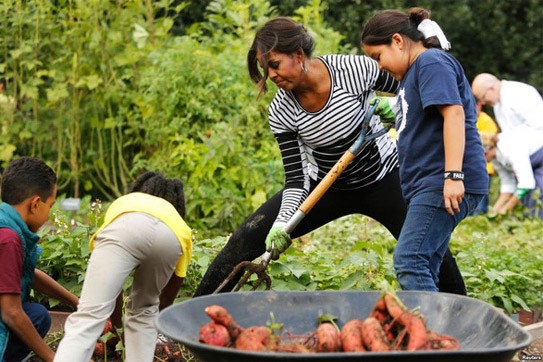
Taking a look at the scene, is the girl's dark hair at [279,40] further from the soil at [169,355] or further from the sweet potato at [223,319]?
the sweet potato at [223,319]

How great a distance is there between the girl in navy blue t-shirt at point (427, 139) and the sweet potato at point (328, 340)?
38.7 inches

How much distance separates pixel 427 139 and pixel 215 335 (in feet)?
4.74

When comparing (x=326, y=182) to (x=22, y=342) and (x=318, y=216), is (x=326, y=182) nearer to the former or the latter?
(x=318, y=216)

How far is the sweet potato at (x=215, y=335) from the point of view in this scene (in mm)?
2777

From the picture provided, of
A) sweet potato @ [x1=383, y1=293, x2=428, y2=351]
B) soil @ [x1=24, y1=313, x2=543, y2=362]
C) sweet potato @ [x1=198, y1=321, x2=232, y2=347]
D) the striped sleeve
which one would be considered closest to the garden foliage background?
soil @ [x1=24, y1=313, x2=543, y2=362]

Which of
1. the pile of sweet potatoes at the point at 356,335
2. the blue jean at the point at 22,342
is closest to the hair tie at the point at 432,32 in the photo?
the pile of sweet potatoes at the point at 356,335

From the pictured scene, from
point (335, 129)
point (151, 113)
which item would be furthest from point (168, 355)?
point (151, 113)

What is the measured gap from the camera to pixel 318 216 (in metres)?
4.56

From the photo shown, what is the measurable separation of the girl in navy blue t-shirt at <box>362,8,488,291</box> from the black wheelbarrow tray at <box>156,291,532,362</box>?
639 millimetres

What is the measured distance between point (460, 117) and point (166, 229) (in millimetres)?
1195

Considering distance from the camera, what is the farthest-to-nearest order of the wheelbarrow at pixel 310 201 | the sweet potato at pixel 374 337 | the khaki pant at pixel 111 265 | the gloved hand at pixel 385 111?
1. the gloved hand at pixel 385 111
2. the wheelbarrow at pixel 310 201
3. the khaki pant at pixel 111 265
4. the sweet potato at pixel 374 337

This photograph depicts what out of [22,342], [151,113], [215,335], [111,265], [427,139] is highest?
[427,139]

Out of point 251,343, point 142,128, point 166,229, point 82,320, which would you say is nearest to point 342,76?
point 166,229

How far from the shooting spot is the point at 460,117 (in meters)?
3.70
